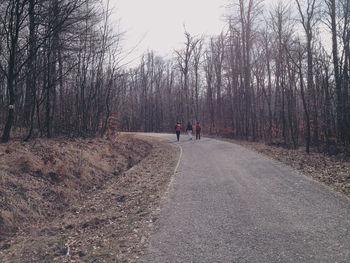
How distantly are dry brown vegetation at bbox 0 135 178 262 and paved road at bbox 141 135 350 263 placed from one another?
0.63 metres

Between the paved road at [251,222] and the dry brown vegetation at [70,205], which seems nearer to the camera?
the paved road at [251,222]

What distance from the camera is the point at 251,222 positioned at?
5.15m

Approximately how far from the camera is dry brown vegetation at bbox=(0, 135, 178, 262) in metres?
4.63

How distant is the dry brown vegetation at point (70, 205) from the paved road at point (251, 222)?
63 centimetres

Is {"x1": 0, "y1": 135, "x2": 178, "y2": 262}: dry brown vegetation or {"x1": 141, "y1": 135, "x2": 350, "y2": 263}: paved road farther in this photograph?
{"x1": 0, "y1": 135, "x2": 178, "y2": 262}: dry brown vegetation

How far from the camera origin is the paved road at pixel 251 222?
13.1 feet

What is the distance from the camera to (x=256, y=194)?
22.8 ft

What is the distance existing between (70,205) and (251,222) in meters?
5.11

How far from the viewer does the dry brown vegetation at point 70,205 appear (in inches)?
182

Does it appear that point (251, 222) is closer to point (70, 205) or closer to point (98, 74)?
point (70, 205)

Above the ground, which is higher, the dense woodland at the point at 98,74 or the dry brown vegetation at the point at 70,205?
the dense woodland at the point at 98,74

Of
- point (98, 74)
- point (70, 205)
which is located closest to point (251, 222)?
point (70, 205)

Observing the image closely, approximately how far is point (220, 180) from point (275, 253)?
181 inches

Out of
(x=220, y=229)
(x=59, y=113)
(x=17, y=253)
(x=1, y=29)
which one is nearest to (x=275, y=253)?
(x=220, y=229)
